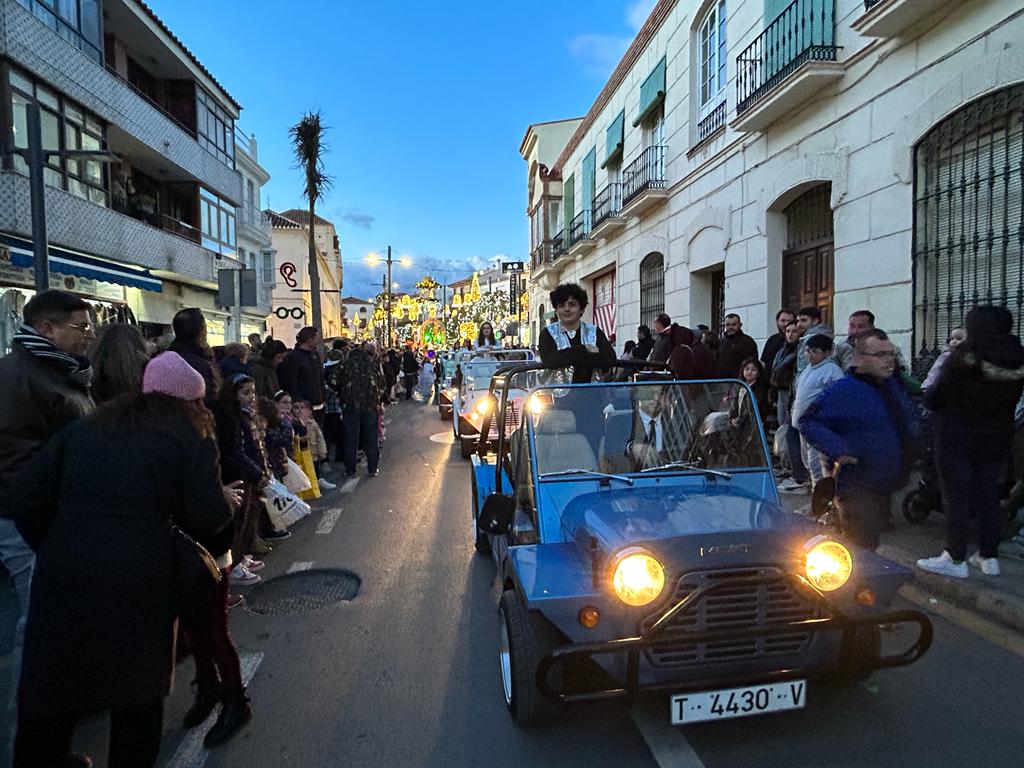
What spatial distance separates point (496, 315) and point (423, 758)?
2424 inches

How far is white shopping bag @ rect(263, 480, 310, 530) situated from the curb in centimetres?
491

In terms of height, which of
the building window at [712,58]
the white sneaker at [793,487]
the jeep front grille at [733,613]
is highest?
the building window at [712,58]

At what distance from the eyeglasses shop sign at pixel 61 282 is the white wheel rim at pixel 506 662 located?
999cm

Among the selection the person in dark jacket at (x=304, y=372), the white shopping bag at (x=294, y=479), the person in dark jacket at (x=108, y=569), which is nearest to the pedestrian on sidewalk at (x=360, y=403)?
the person in dark jacket at (x=304, y=372)

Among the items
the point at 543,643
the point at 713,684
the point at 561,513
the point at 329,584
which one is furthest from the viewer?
the point at 329,584

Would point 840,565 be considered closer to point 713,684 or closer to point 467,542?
point 713,684

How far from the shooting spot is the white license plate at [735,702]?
2.65m

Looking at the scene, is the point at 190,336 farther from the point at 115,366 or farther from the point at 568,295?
the point at 568,295

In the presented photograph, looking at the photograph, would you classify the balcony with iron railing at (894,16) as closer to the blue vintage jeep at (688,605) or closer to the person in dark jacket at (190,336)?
the blue vintage jeep at (688,605)

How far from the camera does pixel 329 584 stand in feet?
17.1

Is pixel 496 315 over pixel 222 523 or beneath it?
over

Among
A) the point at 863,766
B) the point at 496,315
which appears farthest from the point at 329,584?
the point at 496,315

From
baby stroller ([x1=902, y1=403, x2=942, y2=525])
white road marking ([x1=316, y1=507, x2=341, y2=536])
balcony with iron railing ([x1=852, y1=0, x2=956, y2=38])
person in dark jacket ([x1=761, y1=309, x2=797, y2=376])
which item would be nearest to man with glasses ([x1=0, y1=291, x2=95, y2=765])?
white road marking ([x1=316, y1=507, x2=341, y2=536])

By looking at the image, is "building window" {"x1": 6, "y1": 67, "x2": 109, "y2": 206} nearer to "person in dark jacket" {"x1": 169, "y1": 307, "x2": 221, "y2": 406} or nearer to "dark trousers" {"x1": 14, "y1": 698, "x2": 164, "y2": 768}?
"person in dark jacket" {"x1": 169, "y1": 307, "x2": 221, "y2": 406}
